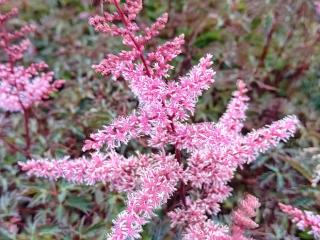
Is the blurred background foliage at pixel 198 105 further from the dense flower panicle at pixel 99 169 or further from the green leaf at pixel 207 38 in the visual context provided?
the dense flower panicle at pixel 99 169

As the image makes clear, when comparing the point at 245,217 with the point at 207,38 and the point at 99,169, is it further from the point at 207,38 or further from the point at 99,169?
the point at 207,38

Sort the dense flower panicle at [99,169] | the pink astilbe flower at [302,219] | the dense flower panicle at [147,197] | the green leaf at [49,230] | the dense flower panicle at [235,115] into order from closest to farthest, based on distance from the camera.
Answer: the pink astilbe flower at [302,219] < the dense flower panicle at [147,197] < the dense flower panicle at [99,169] < the dense flower panicle at [235,115] < the green leaf at [49,230]

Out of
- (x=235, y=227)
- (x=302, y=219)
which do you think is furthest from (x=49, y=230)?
(x=302, y=219)

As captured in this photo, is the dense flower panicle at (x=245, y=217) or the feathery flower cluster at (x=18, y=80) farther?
the feathery flower cluster at (x=18, y=80)

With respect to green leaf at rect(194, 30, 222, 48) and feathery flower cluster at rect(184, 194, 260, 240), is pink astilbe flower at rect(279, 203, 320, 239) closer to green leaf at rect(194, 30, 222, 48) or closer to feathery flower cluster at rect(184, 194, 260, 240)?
feathery flower cluster at rect(184, 194, 260, 240)

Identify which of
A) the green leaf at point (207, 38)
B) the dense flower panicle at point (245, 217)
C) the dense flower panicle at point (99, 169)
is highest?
the green leaf at point (207, 38)

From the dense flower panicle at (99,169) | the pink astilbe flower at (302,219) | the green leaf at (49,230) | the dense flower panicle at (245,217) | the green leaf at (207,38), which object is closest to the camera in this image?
the dense flower panicle at (245,217)

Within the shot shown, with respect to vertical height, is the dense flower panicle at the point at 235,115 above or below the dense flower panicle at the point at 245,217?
above

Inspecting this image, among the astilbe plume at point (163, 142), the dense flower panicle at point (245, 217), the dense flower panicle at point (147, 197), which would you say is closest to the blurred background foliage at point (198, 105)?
the astilbe plume at point (163, 142)
